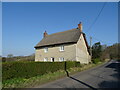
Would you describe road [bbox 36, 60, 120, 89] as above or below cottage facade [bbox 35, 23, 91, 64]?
below

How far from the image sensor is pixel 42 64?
12.7m

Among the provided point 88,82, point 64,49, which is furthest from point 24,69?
point 64,49

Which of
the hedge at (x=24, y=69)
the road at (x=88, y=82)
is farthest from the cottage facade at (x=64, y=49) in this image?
the road at (x=88, y=82)

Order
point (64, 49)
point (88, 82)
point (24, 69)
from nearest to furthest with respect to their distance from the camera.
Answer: point (88, 82) < point (24, 69) < point (64, 49)

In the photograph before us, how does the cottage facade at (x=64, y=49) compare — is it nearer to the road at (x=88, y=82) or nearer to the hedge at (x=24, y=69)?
the hedge at (x=24, y=69)

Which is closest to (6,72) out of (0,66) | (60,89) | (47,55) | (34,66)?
(0,66)

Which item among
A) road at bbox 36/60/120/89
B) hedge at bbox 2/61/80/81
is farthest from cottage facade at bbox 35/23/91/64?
road at bbox 36/60/120/89

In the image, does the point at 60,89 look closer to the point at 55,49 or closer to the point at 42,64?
the point at 42,64

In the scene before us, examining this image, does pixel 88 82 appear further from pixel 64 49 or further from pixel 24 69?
pixel 64 49

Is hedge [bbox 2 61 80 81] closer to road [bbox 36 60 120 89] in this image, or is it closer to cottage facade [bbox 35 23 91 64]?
road [bbox 36 60 120 89]

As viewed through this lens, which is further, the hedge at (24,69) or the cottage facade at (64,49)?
the cottage facade at (64,49)

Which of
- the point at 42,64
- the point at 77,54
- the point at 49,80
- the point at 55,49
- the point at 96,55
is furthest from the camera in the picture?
the point at 96,55

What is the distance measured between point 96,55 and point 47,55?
24.5 metres

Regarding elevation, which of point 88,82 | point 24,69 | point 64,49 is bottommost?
point 88,82
